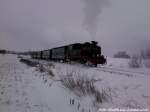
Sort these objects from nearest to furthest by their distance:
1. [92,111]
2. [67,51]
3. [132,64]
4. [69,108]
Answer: [92,111]
[69,108]
[132,64]
[67,51]

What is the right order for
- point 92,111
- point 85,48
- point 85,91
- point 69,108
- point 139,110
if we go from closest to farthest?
point 139,110 < point 92,111 < point 69,108 < point 85,91 < point 85,48

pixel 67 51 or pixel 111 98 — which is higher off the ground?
pixel 67 51

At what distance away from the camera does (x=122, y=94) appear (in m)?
5.98

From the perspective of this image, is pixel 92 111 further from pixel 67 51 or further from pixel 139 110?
pixel 67 51

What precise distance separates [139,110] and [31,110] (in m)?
2.92

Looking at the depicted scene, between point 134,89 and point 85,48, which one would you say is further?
point 85,48

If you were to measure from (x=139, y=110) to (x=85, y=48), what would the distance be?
1663 cm

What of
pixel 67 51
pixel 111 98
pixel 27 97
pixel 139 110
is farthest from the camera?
pixel 67 51

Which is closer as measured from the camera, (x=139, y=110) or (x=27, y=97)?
(x=139, y=110)

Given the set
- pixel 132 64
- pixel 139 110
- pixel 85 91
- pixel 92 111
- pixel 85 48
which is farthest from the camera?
pixel 132 64

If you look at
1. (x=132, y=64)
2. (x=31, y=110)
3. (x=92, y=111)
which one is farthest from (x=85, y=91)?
(x=132, y=64)

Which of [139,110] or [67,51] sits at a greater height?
[67,51]

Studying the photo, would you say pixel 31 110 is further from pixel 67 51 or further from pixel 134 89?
pixel 67 51

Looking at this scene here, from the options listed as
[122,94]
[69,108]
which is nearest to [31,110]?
[69,108]
